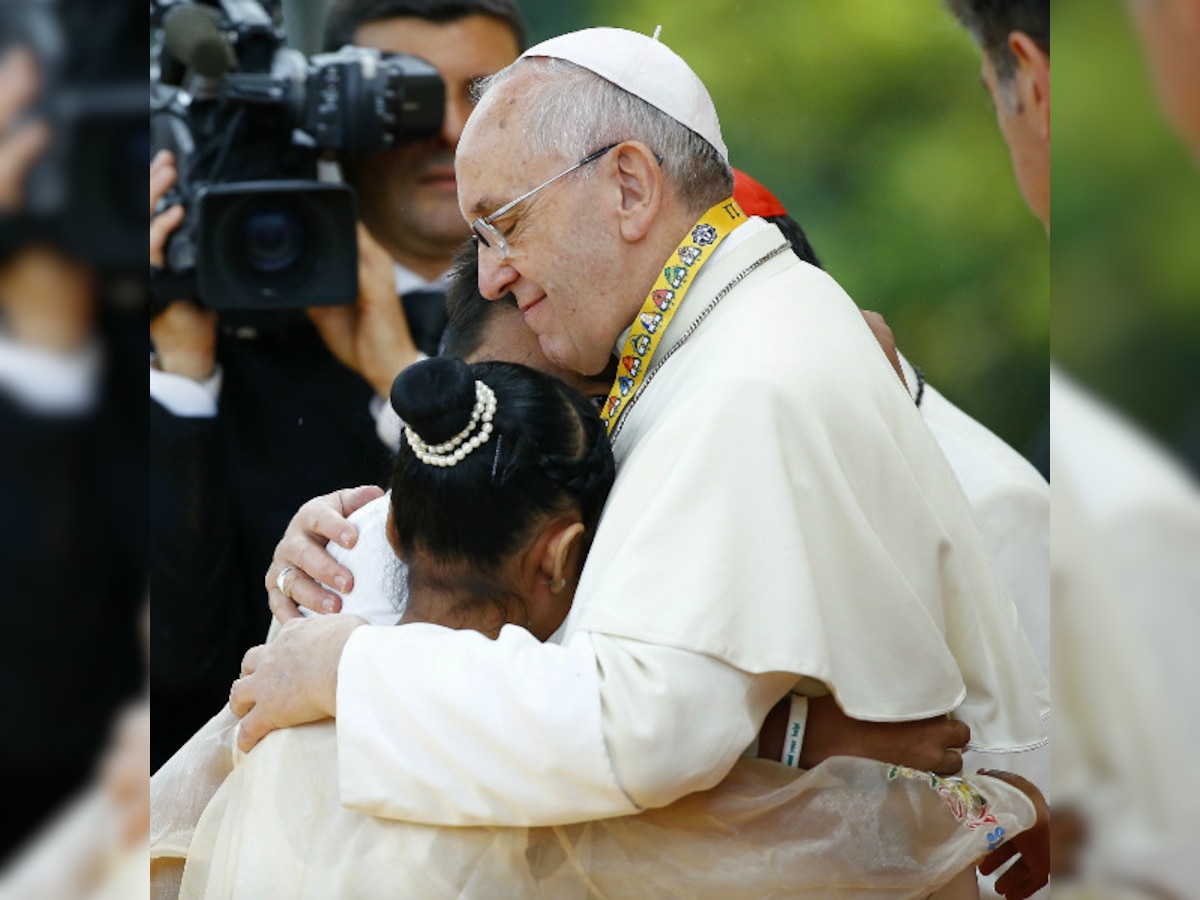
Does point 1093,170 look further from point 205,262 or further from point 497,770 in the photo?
point 205,262

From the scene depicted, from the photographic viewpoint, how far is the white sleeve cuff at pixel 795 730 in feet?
9.99

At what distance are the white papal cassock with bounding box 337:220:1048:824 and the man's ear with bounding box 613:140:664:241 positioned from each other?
0.77 ft

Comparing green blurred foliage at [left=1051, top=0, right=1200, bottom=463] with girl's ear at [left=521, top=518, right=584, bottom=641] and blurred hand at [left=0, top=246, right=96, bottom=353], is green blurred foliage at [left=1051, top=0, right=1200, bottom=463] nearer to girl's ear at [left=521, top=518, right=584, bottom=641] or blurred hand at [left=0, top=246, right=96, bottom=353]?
girl's ear at [left=521, top=518, right=584, bottom=641]

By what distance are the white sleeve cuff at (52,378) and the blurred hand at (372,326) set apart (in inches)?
82.7

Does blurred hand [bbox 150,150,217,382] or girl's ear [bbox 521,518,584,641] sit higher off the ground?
girl's ear [bbox 521,518,584,641]

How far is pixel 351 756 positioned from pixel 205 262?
5.17ft

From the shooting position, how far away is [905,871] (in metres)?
2.99

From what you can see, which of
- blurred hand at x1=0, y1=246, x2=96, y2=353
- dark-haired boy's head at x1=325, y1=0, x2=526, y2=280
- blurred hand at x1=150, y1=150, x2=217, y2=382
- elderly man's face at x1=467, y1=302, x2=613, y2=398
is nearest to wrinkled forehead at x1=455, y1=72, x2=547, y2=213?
elderly man's face at x1=467, y1=302, x2=613, y2=398

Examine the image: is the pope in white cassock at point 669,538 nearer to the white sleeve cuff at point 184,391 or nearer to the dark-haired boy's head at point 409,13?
the dark-haired boy's head at point 409,13

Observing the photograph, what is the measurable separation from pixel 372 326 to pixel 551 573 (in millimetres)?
1381

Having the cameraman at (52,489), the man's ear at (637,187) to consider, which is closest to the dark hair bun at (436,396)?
the man's ear at (637,187)

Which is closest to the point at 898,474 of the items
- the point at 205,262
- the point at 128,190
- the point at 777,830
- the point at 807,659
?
the point at 807,659

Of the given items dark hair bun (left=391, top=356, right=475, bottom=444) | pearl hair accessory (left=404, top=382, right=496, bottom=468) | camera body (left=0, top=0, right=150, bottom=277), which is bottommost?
pearl hair accessory (left=404, top=382, right=496, bottom=468)

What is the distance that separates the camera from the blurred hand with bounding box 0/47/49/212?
6.59ft
